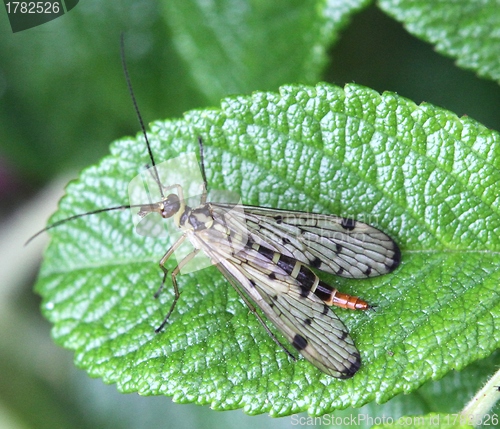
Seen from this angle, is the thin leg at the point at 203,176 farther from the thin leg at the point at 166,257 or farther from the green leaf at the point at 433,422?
the green leaf at the point at 433,422

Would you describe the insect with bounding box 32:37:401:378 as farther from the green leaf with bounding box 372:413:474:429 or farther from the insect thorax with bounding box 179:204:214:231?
the green leaf with bounding box 372:413:474:429

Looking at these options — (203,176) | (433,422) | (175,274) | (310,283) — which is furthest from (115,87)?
(433,422)

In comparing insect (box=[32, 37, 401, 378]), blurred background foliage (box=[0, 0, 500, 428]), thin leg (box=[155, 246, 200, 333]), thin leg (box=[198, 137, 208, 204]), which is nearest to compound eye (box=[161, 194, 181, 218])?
A: insect (box=[32, 37, 401, 378])

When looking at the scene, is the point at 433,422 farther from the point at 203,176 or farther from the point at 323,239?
the point at 203,176

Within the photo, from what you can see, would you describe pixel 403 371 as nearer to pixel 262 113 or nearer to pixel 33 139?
pixel 262 113

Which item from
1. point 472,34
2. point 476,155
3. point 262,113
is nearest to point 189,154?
point 262,113

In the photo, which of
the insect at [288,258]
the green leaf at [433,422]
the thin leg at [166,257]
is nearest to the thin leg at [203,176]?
the insect at [288,258]
